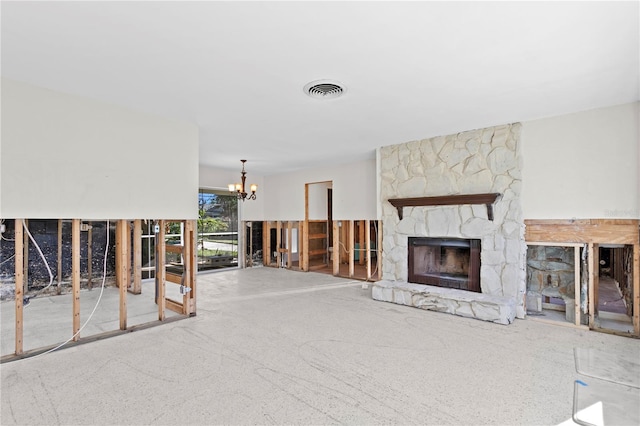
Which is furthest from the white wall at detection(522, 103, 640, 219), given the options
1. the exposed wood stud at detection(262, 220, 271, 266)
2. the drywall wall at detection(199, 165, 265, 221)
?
the exposed wood stud at detection(262, 220, 271, 266)

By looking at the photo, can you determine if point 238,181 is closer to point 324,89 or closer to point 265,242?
point 265,242

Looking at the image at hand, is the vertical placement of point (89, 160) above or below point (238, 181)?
below

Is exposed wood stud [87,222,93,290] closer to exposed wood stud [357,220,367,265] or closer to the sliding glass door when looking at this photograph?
the sliding glass door

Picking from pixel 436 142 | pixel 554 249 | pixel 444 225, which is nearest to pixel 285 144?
pixel 436 142

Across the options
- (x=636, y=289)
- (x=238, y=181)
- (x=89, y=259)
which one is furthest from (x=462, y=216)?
(x=89, y=259)

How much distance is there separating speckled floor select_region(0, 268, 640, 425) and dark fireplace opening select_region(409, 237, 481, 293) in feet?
2.59

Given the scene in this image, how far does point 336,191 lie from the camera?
7477 millimetres

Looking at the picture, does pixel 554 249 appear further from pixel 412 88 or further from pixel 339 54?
pixel 339 54

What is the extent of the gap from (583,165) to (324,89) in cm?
329

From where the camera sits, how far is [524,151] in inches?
169

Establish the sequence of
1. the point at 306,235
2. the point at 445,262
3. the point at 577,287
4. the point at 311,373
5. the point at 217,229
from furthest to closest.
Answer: the point at 217,229 → the point at 306,235 → the point at 445,262 → the point at 577,287 → the point at 311,373

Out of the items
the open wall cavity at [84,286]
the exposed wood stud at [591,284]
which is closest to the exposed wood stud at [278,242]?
the open wall cavity at [84,286]

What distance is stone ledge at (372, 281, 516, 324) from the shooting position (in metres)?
4.13

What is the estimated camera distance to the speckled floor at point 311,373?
2229 mm
